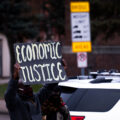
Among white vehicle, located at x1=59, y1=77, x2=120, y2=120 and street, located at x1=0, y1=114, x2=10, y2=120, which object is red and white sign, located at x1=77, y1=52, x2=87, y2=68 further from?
white vehicle, located at x1=59, y1=77, x2=120, y2=120

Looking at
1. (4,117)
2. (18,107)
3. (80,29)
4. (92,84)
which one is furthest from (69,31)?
(18,107)

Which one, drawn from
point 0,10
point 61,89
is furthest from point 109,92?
point 0,10

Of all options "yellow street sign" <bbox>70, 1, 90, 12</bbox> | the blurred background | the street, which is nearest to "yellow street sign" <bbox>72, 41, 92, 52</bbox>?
"yellow street sign" <bbox>70, 1, 90, 12</bbox>

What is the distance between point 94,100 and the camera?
6.84m

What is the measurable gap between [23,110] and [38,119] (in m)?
0.22

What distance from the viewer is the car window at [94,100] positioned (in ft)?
22.3

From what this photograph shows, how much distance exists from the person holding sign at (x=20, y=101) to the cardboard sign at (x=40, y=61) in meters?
0.15

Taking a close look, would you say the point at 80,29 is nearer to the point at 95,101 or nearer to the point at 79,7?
the point at 79,7

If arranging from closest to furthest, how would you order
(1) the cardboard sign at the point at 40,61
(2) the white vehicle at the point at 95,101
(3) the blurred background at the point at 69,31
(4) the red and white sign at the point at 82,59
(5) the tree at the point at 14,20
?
(1) the cardboard sign at the point at 40,61
(2) the white vehicle at the point at 95,101
(4) the red and white sign at the point at 82,59
(3) the blurred background at the point at 69,31
(5) the tree at the point at 14,20

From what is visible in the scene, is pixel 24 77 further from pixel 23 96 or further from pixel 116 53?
pixel 116 53

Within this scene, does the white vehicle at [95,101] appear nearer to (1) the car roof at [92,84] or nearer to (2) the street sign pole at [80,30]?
(1) the car roof at [92,84]

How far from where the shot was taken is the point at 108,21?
25.8 metres

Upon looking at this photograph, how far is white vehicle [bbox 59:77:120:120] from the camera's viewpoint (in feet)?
22.1

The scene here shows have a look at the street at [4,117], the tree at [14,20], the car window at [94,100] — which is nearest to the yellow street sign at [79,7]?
the street at [4,117]
